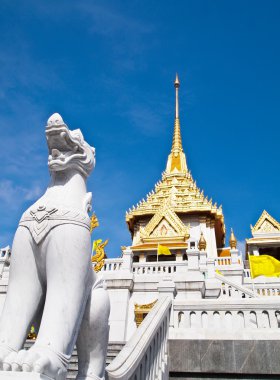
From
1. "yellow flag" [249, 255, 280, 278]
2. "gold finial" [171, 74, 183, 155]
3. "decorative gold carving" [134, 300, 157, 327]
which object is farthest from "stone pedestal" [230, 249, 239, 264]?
"gold finial" [171, 74, 183, 155]

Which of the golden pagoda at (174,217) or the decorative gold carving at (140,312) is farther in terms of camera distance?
the golden pagoda at (174,217)

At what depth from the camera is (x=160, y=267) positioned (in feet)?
45.7

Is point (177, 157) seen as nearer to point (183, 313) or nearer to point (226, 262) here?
point (226, 262)

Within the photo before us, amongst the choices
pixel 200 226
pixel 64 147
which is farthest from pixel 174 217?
pixel 64 147

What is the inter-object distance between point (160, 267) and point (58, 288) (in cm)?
1121

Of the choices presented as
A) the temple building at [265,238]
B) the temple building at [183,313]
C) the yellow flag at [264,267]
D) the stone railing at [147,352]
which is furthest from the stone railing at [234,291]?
the temple building at [265,238]

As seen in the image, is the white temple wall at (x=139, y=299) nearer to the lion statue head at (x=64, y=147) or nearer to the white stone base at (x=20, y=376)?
the lion statue head at (x=64, y=147)

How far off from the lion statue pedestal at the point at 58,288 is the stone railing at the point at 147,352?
49cm

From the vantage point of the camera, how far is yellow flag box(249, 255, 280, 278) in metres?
14.3

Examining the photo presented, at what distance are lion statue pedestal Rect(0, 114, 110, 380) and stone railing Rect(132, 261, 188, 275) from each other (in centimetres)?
1046

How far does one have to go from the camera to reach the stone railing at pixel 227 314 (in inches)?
262

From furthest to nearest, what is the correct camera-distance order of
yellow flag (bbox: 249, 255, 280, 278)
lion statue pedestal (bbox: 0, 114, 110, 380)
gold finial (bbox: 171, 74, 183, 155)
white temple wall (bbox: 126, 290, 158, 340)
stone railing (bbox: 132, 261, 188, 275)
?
gold finial (bbox: 171, 74, 183, 155)
yellow flag (bbox: 249, 255, 280, 278)
stone railing (bbox: 132, 261, 188, 275)
white temple wall (bbox: 126, 290, 158, 340)
lion statue pedestal (bbox: 0, 114, 110, 380)

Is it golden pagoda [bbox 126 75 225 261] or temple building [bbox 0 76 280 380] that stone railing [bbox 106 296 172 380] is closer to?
temple building [bbox 0 76 280 380]

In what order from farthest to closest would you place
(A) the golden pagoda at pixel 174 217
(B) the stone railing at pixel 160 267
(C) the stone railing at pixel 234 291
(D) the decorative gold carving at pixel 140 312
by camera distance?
(A) the golden pagoda at pixel 174 217
(B) the stone railing at pixel 160 267
(D) the decorative gold carving at pixel 140 312
(C) the stone railing at pixel 234 291
